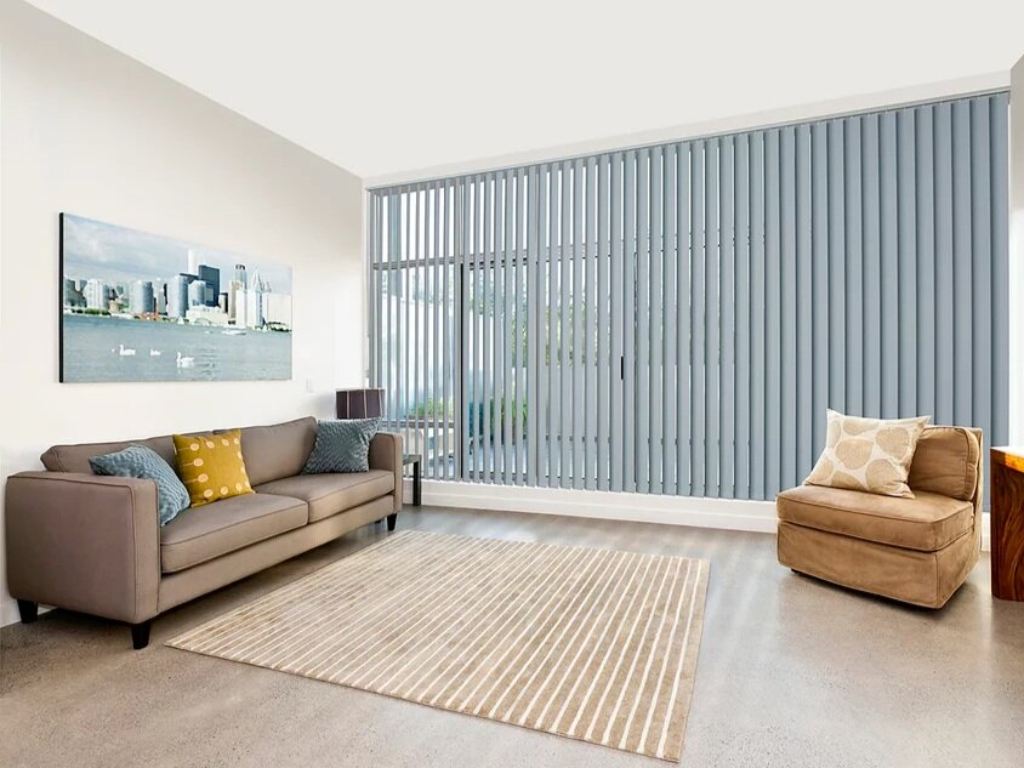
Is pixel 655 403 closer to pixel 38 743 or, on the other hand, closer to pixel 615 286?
Answer: pixel 615 286

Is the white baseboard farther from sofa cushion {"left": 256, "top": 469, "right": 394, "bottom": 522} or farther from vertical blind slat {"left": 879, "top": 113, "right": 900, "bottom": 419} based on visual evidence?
vertical blind slat {"left": 879, "top": 113, "right": 900, "bottom": 419}

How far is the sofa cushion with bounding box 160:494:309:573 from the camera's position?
8.41 feet

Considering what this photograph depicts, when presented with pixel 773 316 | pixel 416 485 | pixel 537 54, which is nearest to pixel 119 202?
pixel 537 54

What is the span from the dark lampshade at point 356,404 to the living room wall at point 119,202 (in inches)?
9.3

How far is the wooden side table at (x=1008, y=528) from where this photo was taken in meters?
2.88

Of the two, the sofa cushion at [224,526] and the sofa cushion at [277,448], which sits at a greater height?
the sofa cushion at [277,448]

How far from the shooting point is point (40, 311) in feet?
9.42

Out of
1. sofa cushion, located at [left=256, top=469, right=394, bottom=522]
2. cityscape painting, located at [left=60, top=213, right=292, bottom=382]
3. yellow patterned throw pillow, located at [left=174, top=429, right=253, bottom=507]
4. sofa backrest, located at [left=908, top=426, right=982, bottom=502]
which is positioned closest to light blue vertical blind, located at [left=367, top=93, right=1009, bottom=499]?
sofa backrest, located at [left=908, top=426, right=982, bottom=502]

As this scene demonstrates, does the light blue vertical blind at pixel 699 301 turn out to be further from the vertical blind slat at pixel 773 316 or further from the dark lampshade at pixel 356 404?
the dark lampshade at pixel 356 404

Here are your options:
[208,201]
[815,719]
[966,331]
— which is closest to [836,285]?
[966,331]

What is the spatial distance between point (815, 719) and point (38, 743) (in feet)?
8.10

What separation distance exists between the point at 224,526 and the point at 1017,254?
474 cm

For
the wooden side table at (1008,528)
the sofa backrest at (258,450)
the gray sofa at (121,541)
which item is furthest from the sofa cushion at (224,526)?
the wooden side table at (1008,528)

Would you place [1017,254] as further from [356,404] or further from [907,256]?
[356,404]
